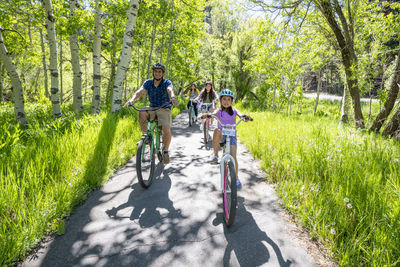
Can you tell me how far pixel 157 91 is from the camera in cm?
458

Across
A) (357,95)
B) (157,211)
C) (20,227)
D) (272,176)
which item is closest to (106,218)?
(157,211)

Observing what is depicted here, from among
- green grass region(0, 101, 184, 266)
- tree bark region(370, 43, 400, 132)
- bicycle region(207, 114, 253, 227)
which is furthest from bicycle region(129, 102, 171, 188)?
tree bark region(370, 43, 400, 132)

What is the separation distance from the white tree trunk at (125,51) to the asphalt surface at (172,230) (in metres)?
4.51

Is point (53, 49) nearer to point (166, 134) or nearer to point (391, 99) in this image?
point (166, 134)

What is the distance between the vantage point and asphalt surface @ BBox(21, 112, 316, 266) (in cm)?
215

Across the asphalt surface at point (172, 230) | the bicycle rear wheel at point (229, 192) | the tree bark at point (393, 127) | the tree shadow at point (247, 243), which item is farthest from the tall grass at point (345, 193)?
the tree bark at point (393, 127)

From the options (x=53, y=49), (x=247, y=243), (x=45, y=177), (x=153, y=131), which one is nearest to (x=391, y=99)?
(x=247, y=243)

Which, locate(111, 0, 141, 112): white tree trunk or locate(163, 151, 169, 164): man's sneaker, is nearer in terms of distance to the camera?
locate(163, 151, 169, 164): man's sneaker

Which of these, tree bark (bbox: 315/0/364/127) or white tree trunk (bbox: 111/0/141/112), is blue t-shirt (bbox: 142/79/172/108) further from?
tree bark (bbox: 315/0/364/127)

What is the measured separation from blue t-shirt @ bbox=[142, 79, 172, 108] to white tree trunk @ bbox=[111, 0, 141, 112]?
3513 millimetres

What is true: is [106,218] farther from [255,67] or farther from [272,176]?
[255,67]

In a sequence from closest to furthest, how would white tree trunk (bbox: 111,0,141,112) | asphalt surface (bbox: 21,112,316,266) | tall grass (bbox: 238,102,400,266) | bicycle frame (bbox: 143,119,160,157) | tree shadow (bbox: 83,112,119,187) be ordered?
1. tall grass (bbox: 238,102,400,266)
2. asphalt surface (bbox: 21,112,316,266)
3. tree shadow (bbox: 83,112,119,187)
4. bicycle frame (bbox: 143,119,160,157)
5. white tree trunk (bbox: 111,0,141,112)

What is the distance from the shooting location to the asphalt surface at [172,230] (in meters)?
2.15

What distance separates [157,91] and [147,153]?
148cm
